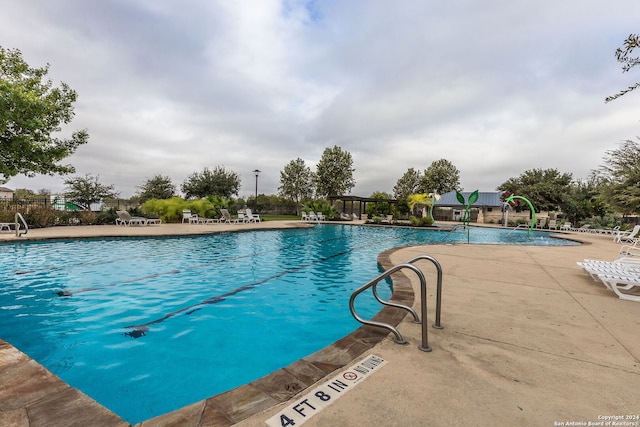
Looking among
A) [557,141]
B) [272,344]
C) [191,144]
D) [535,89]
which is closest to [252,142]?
[191,144]

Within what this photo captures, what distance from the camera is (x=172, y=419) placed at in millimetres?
1641

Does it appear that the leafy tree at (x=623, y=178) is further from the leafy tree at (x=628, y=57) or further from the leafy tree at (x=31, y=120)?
the leafy tree at (x=31, y=120)

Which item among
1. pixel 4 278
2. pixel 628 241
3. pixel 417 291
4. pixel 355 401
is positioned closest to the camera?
pixel 355 401

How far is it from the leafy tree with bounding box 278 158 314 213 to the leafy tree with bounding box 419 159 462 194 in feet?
73.8

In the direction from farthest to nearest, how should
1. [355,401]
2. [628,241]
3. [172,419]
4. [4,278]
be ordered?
[628,241]
[4,278]
[355,401]
[172,419]

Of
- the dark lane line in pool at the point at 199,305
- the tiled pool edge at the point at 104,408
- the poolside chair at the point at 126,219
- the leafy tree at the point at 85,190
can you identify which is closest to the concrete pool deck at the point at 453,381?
the tiled pool edge at the point at 104,408

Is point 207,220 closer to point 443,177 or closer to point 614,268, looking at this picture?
point 614,268

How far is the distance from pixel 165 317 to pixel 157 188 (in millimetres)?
36295

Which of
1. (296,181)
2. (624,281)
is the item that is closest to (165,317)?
(624,281)

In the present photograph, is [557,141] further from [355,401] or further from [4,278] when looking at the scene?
[4,278]

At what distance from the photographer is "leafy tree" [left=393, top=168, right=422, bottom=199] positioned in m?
53.2

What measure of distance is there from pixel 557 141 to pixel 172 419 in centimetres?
2838

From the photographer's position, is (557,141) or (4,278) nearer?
(4,278)

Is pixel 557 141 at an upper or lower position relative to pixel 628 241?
upper
